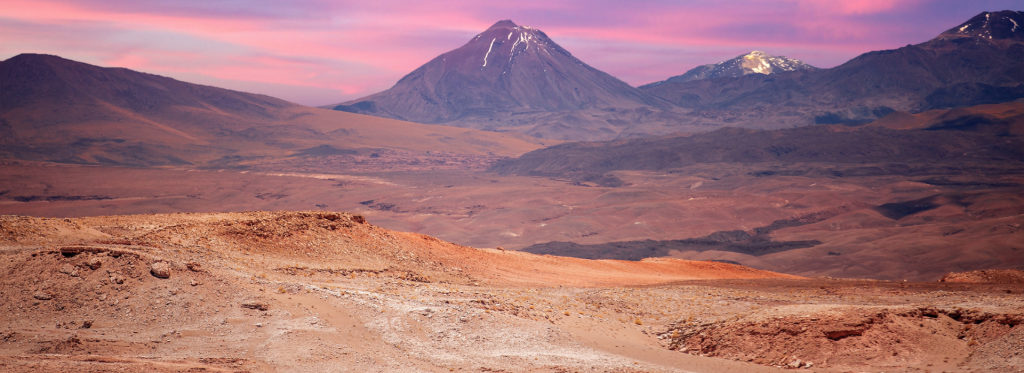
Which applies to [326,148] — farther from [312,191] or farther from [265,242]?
[265,242]

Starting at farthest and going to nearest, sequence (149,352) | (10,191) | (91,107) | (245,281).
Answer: (91,107) < (10,191) < (245,281) < (149,352)

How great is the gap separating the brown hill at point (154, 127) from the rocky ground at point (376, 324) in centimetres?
14160

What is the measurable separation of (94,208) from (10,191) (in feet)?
77.0

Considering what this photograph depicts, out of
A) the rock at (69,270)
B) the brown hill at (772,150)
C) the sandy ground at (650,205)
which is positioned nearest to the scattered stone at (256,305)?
the rock at (69,270)

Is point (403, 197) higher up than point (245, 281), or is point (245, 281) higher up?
point (245, 281)

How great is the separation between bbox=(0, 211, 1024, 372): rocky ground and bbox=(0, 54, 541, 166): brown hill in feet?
465

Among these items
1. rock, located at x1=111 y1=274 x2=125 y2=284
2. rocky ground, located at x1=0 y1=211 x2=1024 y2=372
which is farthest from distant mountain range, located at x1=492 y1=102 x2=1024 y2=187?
rock, located at x1=111 y1=274 x2=125 y2=284

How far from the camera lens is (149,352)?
9391 mm

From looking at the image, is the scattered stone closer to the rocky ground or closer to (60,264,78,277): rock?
the rocky ground

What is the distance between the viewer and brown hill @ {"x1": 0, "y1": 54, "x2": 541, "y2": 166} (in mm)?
139750

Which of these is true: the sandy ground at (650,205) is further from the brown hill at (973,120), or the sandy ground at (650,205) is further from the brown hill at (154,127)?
the brown hill at (973,120)

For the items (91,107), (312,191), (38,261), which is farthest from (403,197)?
(91,107)

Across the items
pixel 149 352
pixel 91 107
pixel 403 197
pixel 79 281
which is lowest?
pixel 403 197

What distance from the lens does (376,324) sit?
36.7 feet
